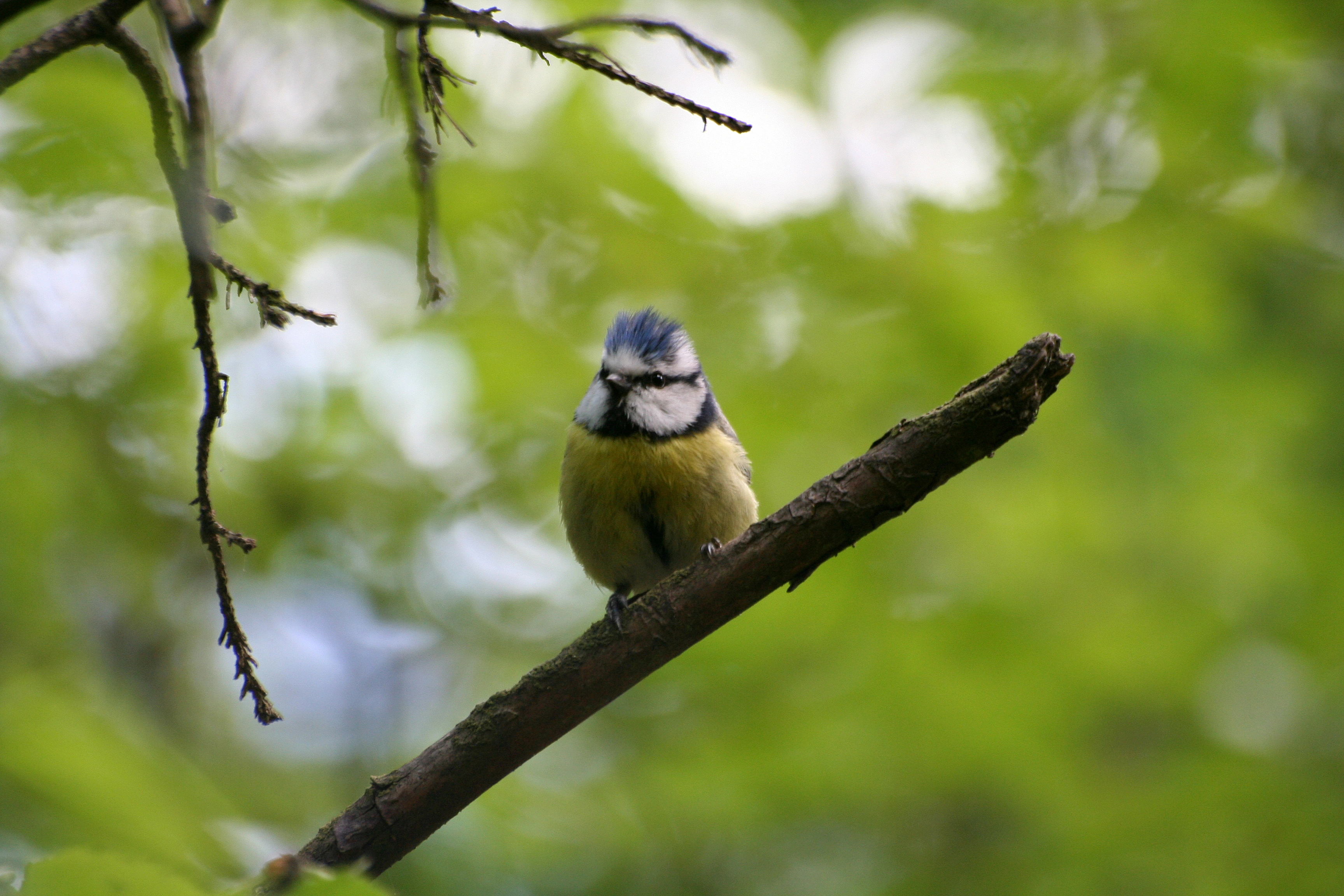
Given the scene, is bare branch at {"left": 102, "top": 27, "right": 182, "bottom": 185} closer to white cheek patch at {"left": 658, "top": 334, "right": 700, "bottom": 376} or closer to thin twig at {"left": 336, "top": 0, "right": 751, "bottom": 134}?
thin twig at {"left": 336, "top": 0, "right": 751, "bottom": 134}

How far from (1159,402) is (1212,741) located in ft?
4.87

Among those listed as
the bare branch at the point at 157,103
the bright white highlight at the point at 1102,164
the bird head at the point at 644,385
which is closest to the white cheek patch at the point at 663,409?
the bird head at the point at 644,385

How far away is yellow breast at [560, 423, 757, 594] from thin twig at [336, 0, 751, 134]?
2.47 meters

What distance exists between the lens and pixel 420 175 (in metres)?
1.68

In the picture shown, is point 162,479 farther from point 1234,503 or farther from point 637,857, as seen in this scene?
point 1234,503

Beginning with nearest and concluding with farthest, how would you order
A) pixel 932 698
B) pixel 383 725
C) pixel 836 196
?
1. pixel 932 698
2. pixel 836 196
3. pixel 383 725

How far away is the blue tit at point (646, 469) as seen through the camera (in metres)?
3.95

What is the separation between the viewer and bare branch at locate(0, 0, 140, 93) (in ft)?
4.40

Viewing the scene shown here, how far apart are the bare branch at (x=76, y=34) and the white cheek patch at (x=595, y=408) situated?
2.82 metres

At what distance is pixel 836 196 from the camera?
487cm

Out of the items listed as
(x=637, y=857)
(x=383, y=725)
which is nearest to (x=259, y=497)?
(x=383, y=725)

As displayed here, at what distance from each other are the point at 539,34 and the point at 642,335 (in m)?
2.85

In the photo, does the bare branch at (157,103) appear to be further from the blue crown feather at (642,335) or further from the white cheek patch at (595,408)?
the blue crown feather at (642,335)

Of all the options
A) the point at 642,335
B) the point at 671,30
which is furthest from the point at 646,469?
the point at 671,30
